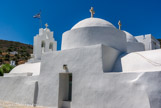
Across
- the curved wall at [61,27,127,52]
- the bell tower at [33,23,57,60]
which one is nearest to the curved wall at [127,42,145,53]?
the curved wall at [61,27,127,52]

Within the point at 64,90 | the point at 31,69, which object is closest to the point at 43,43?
the point at 31,69

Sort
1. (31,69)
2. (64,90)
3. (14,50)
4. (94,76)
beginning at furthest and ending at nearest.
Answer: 1. (14,50)
2. (31,69)
3. (64,90)
4. (94,76)

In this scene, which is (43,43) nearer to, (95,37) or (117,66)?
(95,37)

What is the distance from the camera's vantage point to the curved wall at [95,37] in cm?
878

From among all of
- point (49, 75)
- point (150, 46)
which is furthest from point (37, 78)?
point (150, 46)

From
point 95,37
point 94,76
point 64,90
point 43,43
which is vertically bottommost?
point 64,90

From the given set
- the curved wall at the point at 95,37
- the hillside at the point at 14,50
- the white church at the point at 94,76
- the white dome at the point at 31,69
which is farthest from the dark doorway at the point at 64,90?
the hillside at the point at 14,50

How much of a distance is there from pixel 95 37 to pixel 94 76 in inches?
99.6

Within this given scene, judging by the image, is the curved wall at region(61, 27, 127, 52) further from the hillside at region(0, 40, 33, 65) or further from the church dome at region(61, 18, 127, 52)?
the hillside at region(0, 40, 33, 65)

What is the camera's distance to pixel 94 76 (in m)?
7.25

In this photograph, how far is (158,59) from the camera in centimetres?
696

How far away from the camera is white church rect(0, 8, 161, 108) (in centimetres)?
600

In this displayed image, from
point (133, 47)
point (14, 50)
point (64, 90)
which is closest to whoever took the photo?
point (64, 90)

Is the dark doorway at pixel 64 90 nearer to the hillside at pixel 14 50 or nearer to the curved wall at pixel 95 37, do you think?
the curved wall at pixel 95 37
